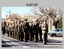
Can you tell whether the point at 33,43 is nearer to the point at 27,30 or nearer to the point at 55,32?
the point at 27,30

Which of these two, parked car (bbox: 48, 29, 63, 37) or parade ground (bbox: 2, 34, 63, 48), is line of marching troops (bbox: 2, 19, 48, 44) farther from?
parked car (bbox: 48, 29, 63, 37)

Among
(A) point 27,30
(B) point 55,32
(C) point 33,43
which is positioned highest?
(A) point 27,30

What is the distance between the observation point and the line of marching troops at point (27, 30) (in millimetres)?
6051

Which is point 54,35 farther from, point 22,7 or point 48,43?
point 22,7

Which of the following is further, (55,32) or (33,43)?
(55,32)

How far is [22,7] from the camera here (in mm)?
5973

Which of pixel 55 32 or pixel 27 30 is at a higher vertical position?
pixel 27 30

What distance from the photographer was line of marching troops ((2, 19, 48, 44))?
605cm

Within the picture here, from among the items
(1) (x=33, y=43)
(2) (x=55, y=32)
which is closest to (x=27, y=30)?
(1) (x=33, y=43)

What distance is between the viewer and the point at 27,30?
20.1 ft

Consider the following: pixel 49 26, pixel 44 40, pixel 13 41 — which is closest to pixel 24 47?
pixel 13 41

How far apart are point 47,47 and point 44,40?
35 centimetres

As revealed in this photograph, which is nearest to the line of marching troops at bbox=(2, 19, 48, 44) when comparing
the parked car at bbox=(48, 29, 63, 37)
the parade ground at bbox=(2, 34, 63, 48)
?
the parade ground at bbox=(2, 34, 63, 48)

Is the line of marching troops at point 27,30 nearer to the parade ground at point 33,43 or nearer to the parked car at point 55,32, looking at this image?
the parade ground at point 33,43
